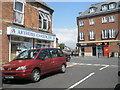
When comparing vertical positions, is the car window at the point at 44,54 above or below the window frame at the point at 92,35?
below

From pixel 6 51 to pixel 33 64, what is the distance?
15.8 feet

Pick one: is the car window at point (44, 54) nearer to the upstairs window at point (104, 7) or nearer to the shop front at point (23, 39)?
the shop front at point (23, 39)

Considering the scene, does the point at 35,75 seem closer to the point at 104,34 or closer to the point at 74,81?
Answer: the point at 74,81

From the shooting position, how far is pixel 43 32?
53.0 ft

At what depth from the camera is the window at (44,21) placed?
15924 mm

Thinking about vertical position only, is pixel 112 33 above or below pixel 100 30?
below

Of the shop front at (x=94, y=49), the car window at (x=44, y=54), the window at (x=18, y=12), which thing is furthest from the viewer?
the shop front at (x=94, y=49)

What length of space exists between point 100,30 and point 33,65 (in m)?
31.1

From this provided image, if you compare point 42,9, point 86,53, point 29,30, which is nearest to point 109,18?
point 86,53

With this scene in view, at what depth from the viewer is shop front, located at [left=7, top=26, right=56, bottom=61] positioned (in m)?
12.0

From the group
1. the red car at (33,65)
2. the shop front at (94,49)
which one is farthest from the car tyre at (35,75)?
the shop front at (94,49)

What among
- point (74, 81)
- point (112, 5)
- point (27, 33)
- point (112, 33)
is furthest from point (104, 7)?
point (74, 81)

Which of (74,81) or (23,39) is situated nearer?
(74,81)

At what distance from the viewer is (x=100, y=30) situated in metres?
36.5
